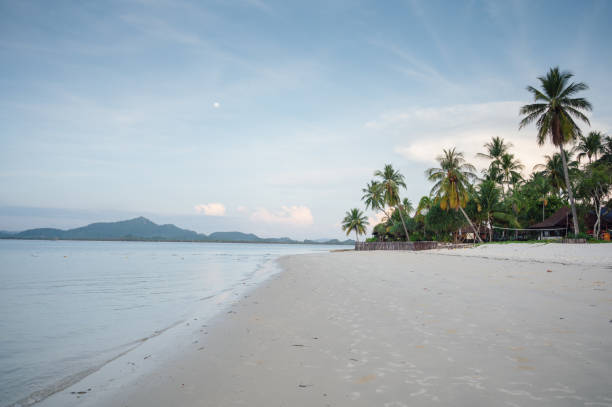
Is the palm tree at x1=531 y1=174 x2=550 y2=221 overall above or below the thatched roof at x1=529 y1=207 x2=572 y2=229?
above

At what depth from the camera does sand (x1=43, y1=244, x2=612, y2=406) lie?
2.70 m

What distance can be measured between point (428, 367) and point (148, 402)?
2.64 m

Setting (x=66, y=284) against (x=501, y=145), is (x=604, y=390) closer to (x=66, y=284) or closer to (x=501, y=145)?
(x=66, y=284)

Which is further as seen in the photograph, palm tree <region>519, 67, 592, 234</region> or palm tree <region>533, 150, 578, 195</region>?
palm tree <region>533, 150, 578, 195</region>

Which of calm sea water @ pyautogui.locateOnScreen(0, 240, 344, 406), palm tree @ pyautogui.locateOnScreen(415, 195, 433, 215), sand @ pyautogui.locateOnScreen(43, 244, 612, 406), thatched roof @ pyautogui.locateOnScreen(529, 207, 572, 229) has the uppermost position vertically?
palm tree @ pyautogui.locateOnScreen(415, 195, 433, 215)

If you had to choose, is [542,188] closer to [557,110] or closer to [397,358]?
[557,110]

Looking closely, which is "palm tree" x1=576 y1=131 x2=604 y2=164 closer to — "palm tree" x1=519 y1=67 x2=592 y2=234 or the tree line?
the tree line

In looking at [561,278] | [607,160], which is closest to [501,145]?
[607,160]

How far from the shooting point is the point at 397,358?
11.6 ft

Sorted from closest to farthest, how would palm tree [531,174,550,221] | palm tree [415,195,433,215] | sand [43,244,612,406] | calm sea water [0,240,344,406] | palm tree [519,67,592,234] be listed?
sand [43,244,612,406], calm sea water [0,240,344,406], palm tree [519,67,592,234], palm tree [531,174,550,221], palm tree [415,195,433,215]

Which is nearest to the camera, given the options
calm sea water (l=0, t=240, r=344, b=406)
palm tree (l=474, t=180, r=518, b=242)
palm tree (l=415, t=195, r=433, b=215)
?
calm sea water (l=0, t=240, r=344, b=406)

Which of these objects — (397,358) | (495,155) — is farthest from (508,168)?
(397,358)

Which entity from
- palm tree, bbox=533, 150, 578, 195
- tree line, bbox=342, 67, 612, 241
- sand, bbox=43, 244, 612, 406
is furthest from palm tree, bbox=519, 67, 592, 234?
sand, bbox=43, 244, 612, 406

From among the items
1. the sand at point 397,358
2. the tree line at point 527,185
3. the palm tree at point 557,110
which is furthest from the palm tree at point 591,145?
the sand at point 397,358
